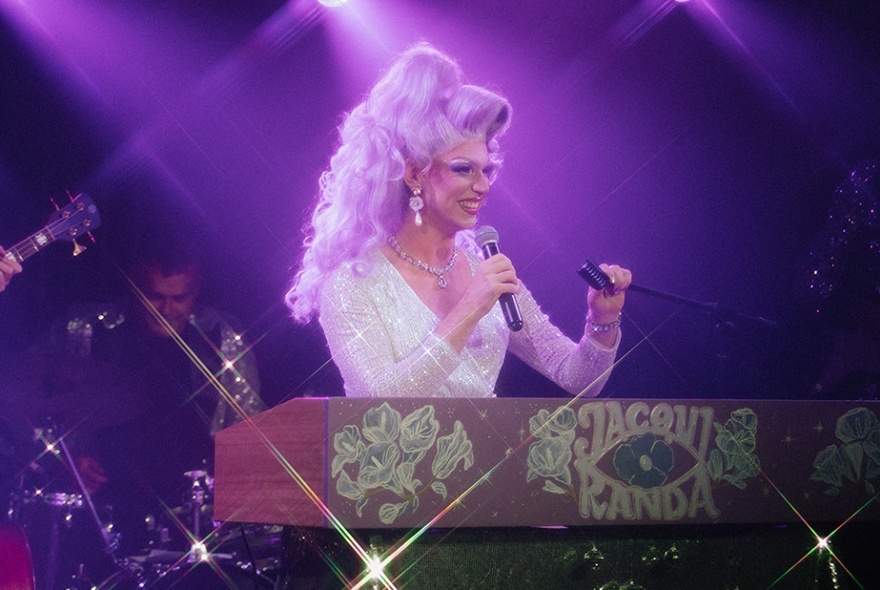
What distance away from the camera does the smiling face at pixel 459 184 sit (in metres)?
2.39

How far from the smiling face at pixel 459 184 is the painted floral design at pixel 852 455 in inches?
43.3

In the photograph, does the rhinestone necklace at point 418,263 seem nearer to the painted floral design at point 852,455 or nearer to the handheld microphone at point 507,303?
the handheld microphone at point 507,303

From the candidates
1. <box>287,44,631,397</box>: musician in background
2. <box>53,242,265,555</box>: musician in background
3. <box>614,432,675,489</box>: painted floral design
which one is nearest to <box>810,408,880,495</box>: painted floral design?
<box>614,432,675,489</box>: painted floral design

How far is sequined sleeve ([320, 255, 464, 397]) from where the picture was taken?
77.4 inches

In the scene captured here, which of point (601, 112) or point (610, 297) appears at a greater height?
point (601, 112)

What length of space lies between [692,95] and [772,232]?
699 mm

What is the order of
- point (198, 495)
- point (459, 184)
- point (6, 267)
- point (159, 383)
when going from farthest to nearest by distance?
point (159, 383)
point (198, 495)
point (6, 267)
point (459, 184)

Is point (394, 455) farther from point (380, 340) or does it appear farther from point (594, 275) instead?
point (594, 275)

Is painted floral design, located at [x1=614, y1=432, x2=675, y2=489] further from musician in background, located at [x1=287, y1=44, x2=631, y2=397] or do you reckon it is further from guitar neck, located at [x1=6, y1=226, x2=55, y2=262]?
guitar neck, located at [x1=6, y1=226, x2=55, y2=262]

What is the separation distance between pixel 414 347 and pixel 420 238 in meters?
0.37

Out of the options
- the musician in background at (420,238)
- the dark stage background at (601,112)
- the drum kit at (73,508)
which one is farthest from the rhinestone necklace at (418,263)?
the drum kit at (73,508)

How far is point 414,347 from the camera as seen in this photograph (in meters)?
2.28

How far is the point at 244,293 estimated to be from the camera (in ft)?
16.1

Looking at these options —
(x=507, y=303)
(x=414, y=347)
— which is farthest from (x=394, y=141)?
(x=507, y=303)
